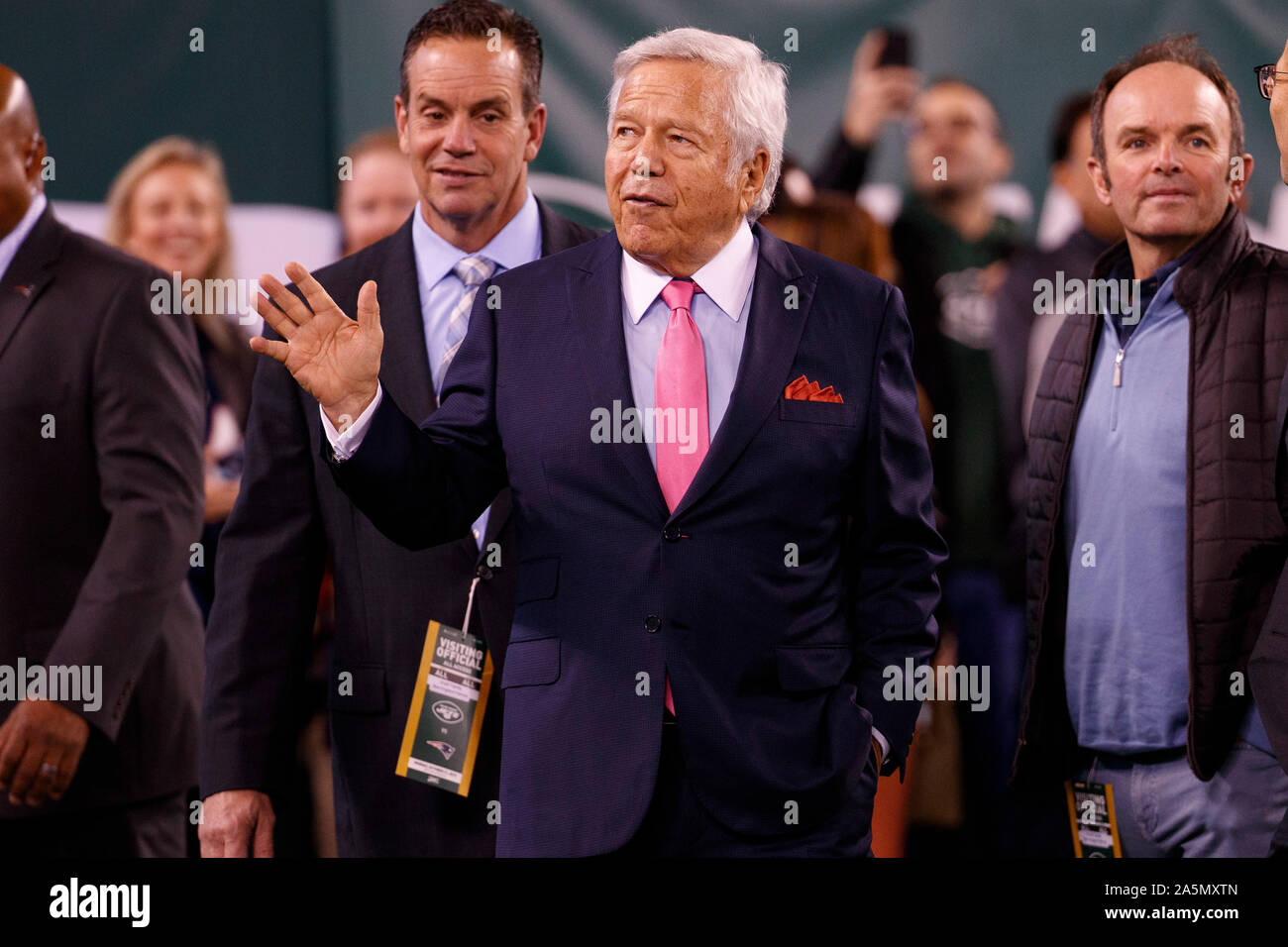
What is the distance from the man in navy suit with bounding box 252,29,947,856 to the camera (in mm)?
2156

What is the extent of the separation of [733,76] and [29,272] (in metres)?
1.82

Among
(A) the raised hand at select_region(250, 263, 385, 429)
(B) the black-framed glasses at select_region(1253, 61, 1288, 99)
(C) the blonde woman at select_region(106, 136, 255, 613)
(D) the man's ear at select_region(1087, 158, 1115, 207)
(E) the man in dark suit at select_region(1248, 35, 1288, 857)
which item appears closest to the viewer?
(A) the raised hand at select_region(250, 263, 385, 429)

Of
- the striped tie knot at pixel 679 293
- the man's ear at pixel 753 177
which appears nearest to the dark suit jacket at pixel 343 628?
the striped tie knot at pixel 679 293

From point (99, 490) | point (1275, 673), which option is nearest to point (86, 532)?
point (99, 490)

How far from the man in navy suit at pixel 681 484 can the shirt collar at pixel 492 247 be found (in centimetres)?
43

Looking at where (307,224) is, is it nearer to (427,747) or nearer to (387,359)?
(387,359)

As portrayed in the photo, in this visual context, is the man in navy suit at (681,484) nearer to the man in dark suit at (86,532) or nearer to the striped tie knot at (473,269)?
the striped tie knot at (473,269)

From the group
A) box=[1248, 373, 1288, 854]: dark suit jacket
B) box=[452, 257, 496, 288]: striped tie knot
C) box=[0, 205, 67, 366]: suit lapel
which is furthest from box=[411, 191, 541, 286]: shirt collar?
box=[1248, 373, 1288, 854]: dark suit jacket

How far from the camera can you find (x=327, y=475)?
8.78 ft

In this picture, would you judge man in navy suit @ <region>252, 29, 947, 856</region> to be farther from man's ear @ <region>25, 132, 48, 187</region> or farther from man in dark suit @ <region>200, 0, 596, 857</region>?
man's ear @ <region>25, 132, 48, 187</region>

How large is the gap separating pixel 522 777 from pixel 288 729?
0.68 m

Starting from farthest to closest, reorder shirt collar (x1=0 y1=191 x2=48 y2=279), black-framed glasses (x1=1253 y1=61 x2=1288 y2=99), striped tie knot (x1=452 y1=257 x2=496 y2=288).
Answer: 1. shirt collar (x1=0 y1=191 x2=48 y2=279)
2. striped tie knot (x1=452 y1=257 x2=496 y2=288)
3. black-framed glasses (x1=1253 y1=61 x2=1288 y2=99)
